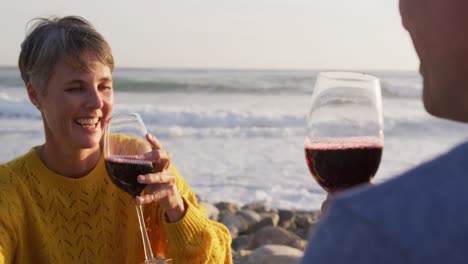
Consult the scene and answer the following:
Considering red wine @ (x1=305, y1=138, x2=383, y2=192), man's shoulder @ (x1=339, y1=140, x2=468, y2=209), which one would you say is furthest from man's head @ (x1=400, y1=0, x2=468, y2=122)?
red wine @ (x1=305, y1=138, x2=383, y2=192)

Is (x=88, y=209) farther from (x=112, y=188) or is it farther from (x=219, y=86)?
(x=219, y=86)

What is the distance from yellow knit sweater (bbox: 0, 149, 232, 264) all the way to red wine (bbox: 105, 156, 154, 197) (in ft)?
1.33

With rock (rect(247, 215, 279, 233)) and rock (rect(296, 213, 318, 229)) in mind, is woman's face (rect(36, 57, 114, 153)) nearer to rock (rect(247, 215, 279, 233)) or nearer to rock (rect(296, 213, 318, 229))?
rock (rect(247, 215, 279, 233))

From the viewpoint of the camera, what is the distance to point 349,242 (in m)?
0.77

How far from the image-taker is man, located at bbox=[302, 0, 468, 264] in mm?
755

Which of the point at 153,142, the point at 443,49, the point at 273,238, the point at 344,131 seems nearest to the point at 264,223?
the point at 273,238

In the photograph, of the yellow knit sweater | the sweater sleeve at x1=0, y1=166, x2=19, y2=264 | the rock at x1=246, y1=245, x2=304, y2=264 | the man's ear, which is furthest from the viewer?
the rock at x1=246, y1=245, x2=304, y2=264

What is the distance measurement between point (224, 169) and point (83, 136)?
28.3ft

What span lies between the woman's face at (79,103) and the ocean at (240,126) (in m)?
1.97

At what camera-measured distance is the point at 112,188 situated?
3.42 m

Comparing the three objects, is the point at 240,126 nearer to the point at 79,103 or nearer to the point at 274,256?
the point at 274,256

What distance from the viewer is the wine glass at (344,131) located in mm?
1945

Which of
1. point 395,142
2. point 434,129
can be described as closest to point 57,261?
point 395,142

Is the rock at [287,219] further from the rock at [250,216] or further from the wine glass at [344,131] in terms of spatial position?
the wine glass at [344,131]
